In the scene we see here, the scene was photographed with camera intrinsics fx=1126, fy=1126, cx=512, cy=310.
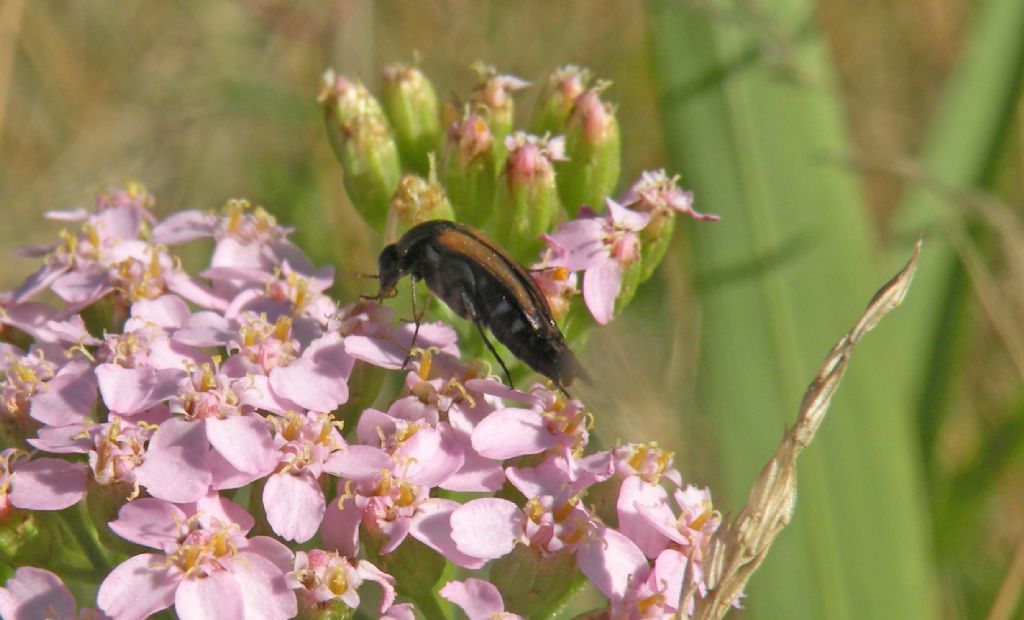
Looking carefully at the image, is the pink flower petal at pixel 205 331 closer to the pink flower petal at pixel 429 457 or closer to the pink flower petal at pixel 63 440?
the pink flower petal at pixel 63 440

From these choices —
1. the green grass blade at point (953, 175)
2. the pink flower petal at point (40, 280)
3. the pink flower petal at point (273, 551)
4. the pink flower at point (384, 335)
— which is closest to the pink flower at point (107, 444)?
the pink flower petal at point (273, 551)

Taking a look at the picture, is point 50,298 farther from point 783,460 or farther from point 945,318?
point 783,460

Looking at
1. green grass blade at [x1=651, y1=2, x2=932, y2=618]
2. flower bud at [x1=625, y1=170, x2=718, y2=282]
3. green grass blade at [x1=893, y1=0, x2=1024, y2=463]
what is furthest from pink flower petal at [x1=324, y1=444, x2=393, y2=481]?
green grass blade at [x1=893, y1=0, x2=1024, y2=463]

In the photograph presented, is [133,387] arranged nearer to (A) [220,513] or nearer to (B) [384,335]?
(A) [220,513]

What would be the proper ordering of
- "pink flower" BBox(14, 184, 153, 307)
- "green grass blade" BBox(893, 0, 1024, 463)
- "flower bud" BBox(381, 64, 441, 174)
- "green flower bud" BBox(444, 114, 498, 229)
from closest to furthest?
1. "pink flower" BBox(14, 184, 153, 307)
2. "green flower bud" BBox(444, 114, 498, 229)
3. "flower bud" BBox(381, 64, 441, 174)
4. "green grass blade" BBox(893, 0, 1024, 463)

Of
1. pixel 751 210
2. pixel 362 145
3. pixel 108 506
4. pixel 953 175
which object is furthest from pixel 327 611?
pixel 953 175

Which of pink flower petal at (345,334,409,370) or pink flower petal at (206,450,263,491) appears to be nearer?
pink flower petal at (206,450,263,491)

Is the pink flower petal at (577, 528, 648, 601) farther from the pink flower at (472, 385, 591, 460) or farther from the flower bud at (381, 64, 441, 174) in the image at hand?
the flower bud at (381, 64, 441, 174)
